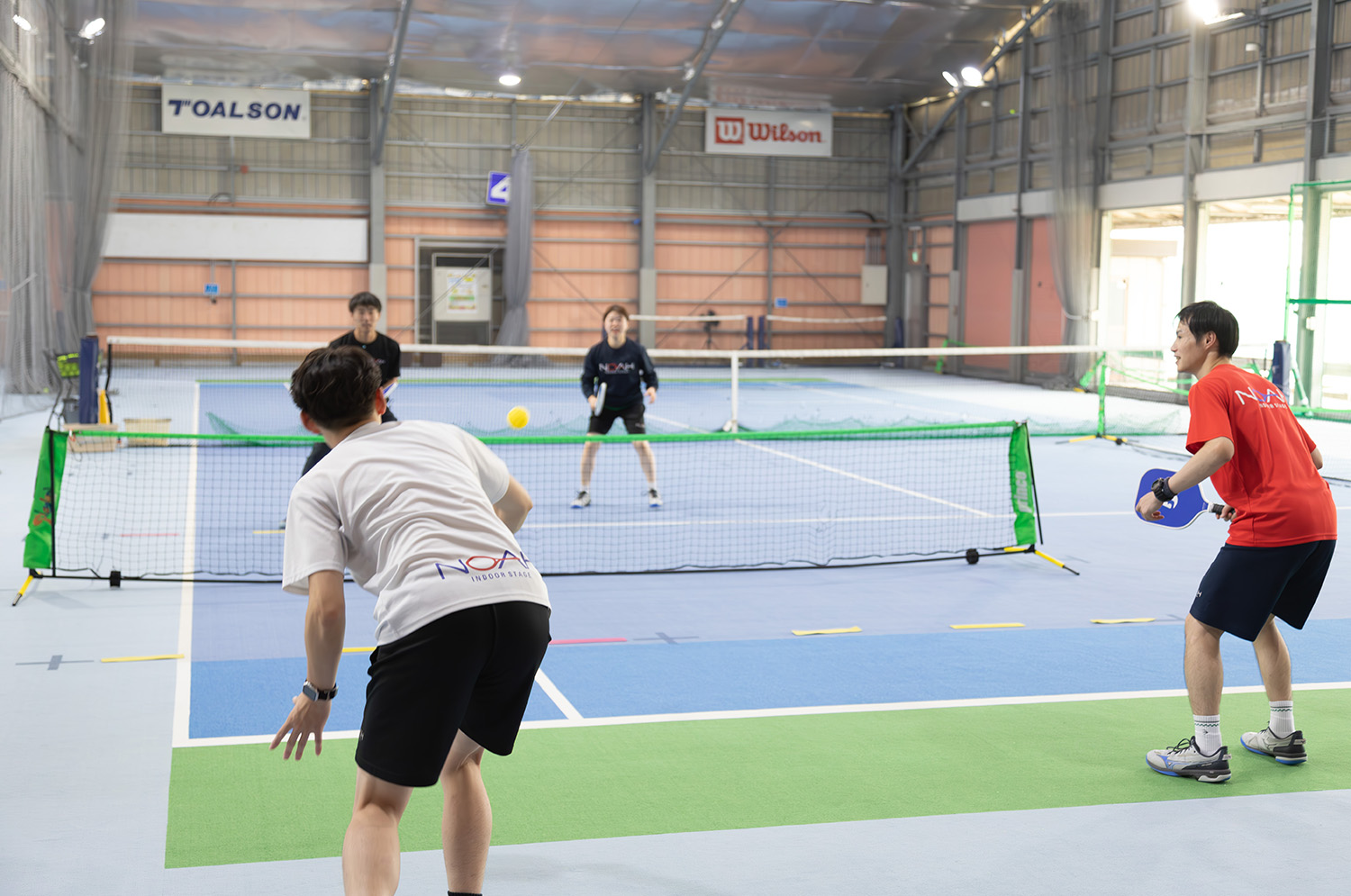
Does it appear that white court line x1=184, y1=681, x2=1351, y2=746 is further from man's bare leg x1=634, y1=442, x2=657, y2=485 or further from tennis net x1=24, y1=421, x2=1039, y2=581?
man's bare leg x1=634, y1=442, x2=657, y2=485

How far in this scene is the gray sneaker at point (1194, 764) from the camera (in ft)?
15.8

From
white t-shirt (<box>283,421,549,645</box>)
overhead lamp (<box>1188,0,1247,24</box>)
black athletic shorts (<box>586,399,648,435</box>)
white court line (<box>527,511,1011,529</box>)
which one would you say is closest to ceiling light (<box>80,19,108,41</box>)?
black athletic shorts (<box>586,399,648,435</box>)

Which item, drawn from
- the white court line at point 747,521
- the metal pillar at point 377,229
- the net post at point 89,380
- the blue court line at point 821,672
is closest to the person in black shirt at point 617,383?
the white court line at point 747,521

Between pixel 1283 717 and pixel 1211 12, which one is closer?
pixel 1283 717

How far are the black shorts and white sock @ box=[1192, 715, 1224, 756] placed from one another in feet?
1.13

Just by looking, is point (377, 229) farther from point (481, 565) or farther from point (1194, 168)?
point (481, 565)

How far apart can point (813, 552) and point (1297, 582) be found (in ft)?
16.2

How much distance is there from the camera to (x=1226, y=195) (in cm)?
2245

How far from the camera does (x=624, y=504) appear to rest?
38.5 ft

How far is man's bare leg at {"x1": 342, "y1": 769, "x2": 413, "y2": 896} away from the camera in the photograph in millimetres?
2959

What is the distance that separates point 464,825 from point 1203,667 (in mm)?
2911

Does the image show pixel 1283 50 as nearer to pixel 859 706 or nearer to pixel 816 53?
pixel 816 53

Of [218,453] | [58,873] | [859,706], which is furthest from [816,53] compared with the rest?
[58,873]

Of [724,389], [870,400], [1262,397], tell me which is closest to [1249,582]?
[1262,397]
